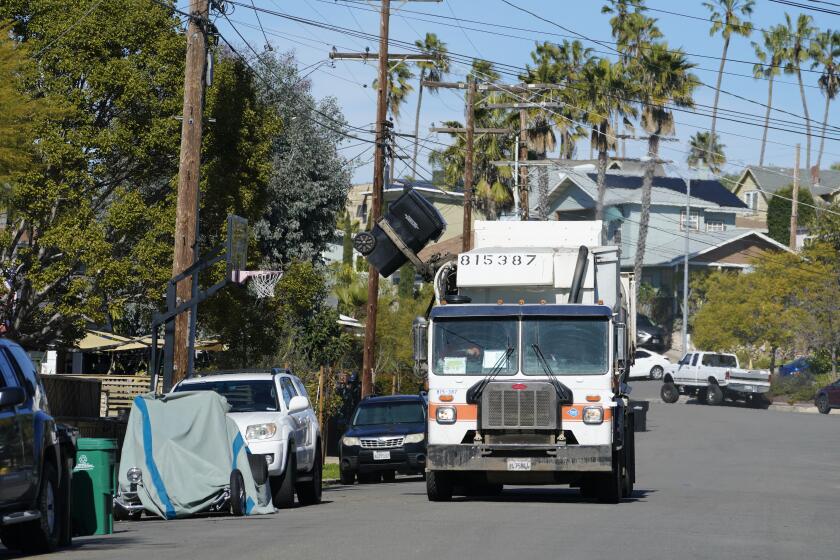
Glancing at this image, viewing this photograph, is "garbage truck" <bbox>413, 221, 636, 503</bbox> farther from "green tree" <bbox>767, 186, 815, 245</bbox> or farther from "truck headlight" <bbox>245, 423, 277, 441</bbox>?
"green tree" <bbox>767, 186, 815, 245</bbox>

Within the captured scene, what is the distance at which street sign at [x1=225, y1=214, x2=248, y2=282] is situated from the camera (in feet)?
73.0

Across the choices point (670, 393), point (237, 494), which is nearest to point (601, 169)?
point (670, 393)

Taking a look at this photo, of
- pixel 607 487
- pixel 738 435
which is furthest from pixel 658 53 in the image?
pixel 607 487

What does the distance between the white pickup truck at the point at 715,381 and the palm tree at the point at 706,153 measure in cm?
4902

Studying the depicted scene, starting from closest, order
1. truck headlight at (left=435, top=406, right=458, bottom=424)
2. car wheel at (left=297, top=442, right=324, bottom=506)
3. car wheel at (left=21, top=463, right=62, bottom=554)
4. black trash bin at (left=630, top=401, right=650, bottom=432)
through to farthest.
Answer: car wheel at (left=21, top=463, right=62, bottom=554) < truck headlight at (left=435, top=406, right=458, bottom=424) < car wheel at (left=297, top=442, right=324, bottom=506) < black trash bin at (left=630, top=401, right=650, bottom=432)

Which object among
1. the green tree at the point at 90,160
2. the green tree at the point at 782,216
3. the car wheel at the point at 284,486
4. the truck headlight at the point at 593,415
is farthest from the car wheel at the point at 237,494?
the green tree at the point at 782,216

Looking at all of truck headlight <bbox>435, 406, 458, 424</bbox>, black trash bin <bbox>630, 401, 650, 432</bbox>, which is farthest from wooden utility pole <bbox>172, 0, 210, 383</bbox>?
black trash bin <bbox>630, 401, 650, 432</bbox>

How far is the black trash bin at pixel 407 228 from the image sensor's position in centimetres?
2406

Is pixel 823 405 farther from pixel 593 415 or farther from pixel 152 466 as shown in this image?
pixel 152 466

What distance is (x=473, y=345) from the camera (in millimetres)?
17953

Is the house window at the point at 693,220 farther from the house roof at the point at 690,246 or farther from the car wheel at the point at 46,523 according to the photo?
the car wheel at the point at 46,523

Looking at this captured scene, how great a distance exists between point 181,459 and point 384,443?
9738 mm

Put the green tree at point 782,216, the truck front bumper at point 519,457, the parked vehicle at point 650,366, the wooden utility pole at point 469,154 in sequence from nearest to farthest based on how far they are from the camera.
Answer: the truck front bumper at point 519,457 → the wooden utility pole at point 469,154 → the parked vehicle at point 650,366 → the green tree at point 782,216

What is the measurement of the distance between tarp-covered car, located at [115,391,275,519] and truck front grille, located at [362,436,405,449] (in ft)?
30.3
